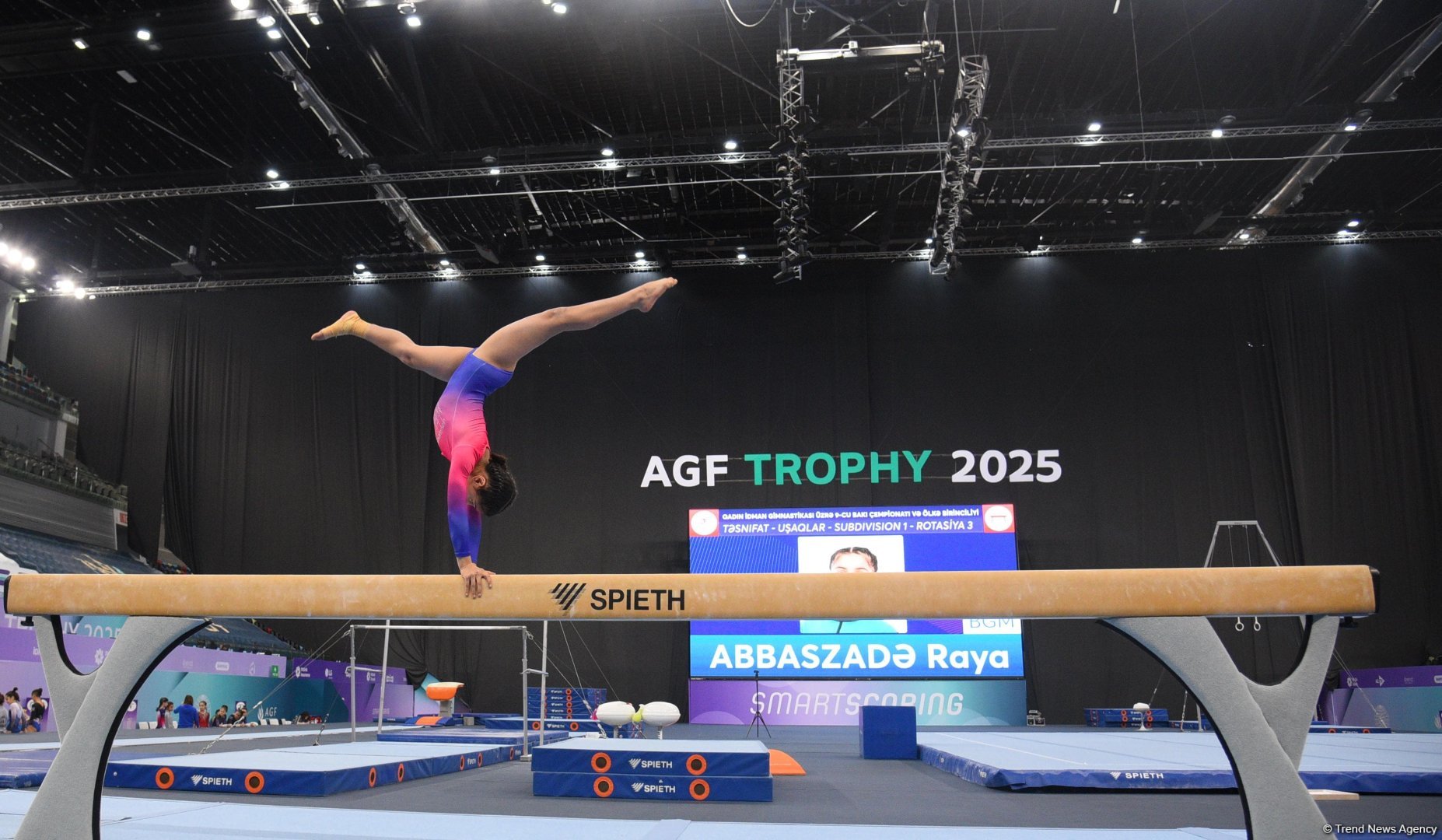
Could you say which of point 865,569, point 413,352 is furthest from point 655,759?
point 865,569

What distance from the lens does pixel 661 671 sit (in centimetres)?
1344

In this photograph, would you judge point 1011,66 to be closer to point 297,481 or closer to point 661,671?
point 661,671

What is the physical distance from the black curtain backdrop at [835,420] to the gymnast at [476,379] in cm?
1011

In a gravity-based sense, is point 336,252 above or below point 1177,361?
above

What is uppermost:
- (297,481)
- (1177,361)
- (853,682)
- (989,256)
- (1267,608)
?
(989,256)

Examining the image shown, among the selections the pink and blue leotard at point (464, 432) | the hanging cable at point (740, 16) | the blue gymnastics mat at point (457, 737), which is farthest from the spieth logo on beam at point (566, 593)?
the hanging cable at point (740, 16)

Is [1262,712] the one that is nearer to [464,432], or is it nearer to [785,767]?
[464,432]

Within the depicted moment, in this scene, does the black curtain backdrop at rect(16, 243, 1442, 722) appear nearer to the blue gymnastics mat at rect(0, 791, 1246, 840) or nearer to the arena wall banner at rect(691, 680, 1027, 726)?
the arena wall banner at rect(691, 680, 1027, 726)

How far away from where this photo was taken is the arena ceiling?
31.7 ft

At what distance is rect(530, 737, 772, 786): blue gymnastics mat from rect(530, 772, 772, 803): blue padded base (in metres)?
0.02

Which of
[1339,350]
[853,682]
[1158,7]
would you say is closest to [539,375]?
[853,682]

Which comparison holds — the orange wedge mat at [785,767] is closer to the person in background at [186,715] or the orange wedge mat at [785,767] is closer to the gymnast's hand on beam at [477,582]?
the gymnast's hand on beam at [477,582]

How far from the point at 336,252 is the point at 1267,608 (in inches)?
591

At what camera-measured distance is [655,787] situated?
501 cm
